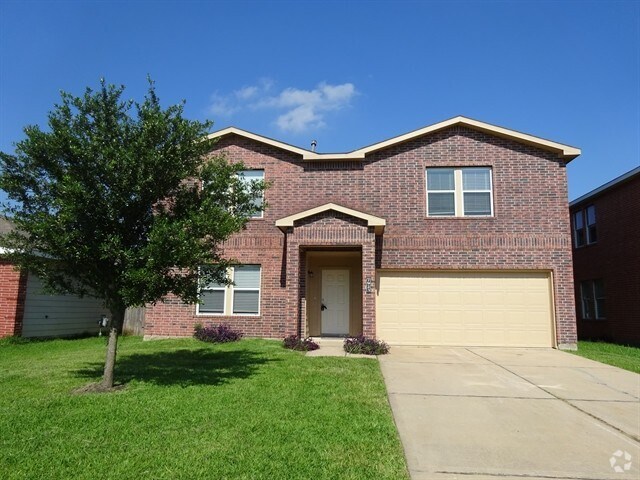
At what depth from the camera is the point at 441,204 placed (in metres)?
14.2

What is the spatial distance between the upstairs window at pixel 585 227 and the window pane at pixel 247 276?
13749 mm

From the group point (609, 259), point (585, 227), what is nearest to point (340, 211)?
point (609, 259)

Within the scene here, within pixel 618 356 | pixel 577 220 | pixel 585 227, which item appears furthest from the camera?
pixel 577 220

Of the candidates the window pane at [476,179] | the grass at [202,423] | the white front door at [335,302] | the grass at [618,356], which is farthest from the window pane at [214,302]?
the grass at [618,356]

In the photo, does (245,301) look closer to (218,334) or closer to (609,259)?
(218,334)

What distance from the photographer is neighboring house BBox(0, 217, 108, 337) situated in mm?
14234

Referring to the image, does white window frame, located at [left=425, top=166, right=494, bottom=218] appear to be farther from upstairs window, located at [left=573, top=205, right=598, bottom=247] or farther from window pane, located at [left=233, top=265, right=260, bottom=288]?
upstairs window, located at [left=573, top=205, right=598, bottom=247]

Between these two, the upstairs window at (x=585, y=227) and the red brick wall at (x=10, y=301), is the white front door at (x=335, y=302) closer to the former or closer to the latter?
the red brick wall at (x=10, y=301)

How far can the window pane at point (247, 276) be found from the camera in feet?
47.4

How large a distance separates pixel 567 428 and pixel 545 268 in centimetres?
847

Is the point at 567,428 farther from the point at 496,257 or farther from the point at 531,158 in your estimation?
the point at 531,158

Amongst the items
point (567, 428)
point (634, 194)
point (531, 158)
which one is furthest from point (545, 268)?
point (567, 428)

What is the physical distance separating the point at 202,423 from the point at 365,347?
6400mm

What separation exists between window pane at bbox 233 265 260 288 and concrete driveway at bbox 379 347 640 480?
529cm
